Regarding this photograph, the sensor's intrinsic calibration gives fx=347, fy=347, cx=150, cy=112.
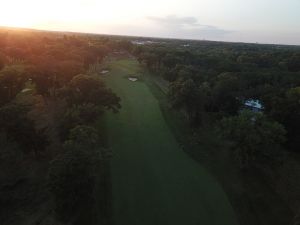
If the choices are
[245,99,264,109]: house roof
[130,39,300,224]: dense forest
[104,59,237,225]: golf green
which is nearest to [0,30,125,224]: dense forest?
[104,59,237,225]: golf green

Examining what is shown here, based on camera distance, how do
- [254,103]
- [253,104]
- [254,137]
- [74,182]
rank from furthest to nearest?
[254,103], [253,104], [254,137], [74,182]

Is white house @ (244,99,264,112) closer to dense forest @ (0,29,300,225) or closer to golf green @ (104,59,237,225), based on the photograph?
dense forest @ (0,29,300,225)

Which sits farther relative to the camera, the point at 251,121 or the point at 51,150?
the point at 51,150

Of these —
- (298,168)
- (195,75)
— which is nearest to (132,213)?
(298,168)

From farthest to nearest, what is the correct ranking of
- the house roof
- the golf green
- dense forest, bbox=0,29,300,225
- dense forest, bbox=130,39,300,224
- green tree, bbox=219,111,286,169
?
1. the house roof
2. dense forest, bbox=130,39,300,224
3. green tree, bbox=219,111,286,169
4. the golf green
5. dense forest, bbox=0,29,300,225

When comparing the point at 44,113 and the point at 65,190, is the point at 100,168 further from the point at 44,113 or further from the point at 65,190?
the point at 44,113

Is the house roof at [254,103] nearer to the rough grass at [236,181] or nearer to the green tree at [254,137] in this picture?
the rough grass at [236,181]

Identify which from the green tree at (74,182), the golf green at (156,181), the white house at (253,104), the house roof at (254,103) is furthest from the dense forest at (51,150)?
the house roof at (254,103)

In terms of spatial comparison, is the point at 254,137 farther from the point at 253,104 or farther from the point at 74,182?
the point at 253,104

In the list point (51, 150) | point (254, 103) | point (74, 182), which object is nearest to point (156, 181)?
point (74, 182)
